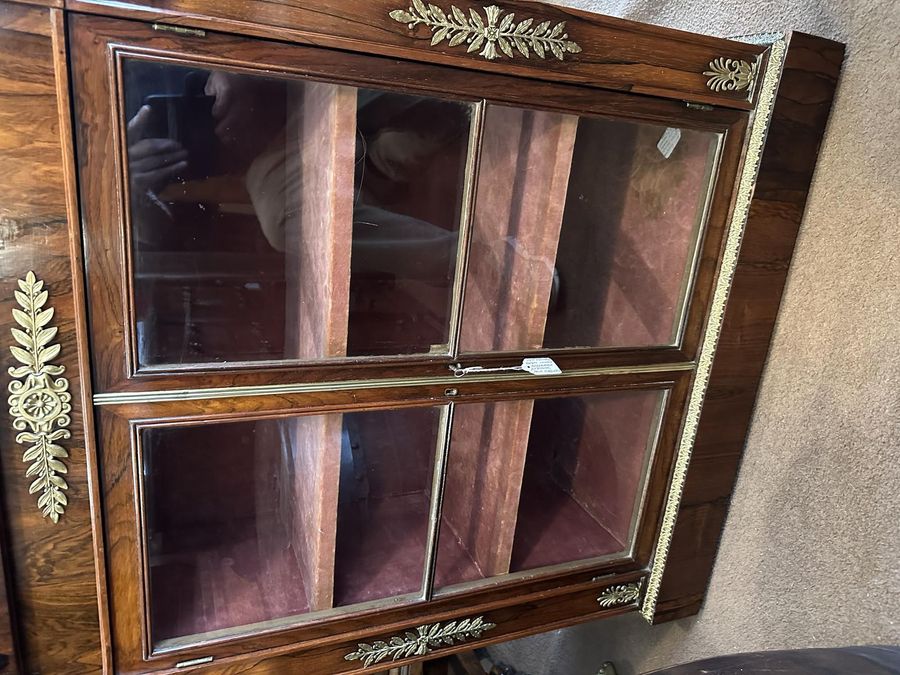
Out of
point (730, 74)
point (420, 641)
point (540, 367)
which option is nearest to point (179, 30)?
point (540, 367)

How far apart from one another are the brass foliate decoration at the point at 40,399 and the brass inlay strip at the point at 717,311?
2.63 ft

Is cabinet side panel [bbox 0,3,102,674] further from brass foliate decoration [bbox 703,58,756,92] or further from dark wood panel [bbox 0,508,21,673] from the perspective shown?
brass foliate decoration [bbox 703,58,756,92]

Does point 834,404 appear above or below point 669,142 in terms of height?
below

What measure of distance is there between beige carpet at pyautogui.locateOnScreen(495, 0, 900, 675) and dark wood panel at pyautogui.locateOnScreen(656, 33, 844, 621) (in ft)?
0.06

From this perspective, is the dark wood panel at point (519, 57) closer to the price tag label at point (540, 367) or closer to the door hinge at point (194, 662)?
the price tag label at point (540, 367)

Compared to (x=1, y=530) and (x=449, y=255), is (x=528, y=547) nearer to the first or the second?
(x=449, y=255)

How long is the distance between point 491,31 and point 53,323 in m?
0.52

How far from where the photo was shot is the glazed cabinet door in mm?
615

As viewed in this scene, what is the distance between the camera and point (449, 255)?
76cm

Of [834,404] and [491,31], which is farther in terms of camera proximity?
[834,404]

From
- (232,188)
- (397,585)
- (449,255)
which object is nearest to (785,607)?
(397,585)

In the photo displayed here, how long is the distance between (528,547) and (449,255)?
1.59 ft

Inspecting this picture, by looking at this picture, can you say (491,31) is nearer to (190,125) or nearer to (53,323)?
(190,125)

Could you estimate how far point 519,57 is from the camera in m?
0.68
